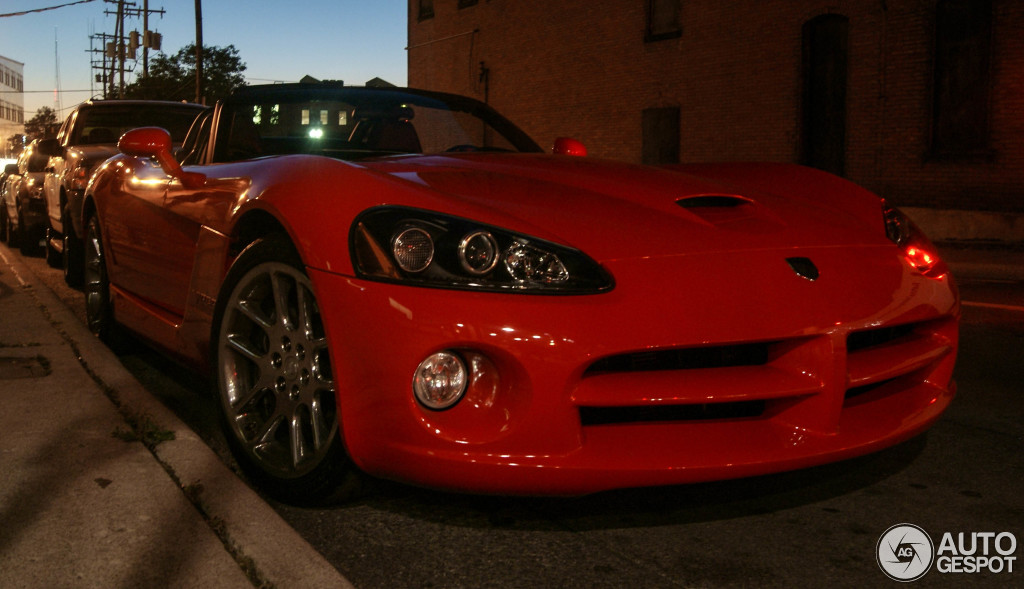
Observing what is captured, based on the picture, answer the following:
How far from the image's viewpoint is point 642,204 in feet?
10.0

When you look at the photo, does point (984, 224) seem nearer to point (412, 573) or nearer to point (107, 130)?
point (107, 130)

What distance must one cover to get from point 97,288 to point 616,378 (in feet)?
14.1

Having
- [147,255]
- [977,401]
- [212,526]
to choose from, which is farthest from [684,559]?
[147,255]

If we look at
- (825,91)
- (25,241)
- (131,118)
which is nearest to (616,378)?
(131,118)

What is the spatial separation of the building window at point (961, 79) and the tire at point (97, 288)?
12671 mm

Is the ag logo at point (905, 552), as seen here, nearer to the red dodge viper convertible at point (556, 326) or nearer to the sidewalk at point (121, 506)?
the red dodge viper convertible at point (556, 326)

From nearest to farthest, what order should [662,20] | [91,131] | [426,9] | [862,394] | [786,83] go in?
[862,394], [91,131], [786,83], [662,20], [426,9]

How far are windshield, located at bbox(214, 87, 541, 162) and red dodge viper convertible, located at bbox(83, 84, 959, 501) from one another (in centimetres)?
62

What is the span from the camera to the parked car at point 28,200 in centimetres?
1152

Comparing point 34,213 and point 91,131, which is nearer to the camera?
point 91,131

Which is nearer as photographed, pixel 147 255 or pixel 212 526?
pixel 212 526

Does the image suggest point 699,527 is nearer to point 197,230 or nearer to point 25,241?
point 197,230

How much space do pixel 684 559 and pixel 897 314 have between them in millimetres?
941

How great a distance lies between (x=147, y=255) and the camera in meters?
4.56
